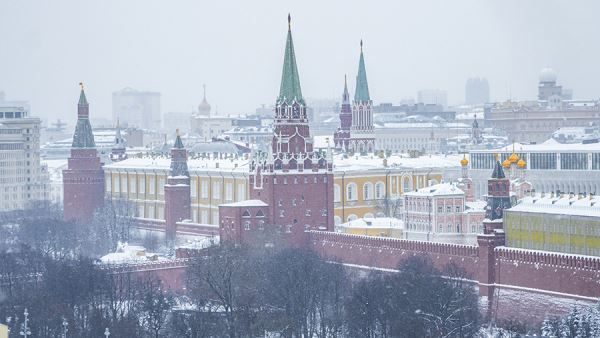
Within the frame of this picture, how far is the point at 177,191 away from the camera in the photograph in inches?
3533

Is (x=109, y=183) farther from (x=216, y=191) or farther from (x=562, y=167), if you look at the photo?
(x=562, y=167)

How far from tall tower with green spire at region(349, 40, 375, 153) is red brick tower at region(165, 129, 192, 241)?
42.4 feet

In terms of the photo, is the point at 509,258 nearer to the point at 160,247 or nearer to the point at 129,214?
the point at 160,247

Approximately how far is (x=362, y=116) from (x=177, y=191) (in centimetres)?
1473

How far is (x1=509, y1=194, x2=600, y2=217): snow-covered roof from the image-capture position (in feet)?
194

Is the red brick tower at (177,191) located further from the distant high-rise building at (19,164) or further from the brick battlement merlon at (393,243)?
the distant high-rise building at (19,164)

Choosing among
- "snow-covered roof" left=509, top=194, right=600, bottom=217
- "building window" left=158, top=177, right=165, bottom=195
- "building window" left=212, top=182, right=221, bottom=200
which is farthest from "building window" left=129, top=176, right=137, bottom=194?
"snow-covered roof" left=509, top=194, right=600, bottom=217

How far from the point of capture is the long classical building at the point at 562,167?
303 ft

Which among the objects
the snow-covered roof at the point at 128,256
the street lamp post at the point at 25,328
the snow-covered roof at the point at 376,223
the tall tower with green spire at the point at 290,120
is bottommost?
the street lamp post at the point at 25,328

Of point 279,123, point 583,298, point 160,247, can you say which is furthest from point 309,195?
point 583,298

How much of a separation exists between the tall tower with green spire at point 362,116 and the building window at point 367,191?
43.8 ft

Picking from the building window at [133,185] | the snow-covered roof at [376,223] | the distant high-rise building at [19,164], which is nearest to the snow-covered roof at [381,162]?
the snow-covered roof at [376,223]

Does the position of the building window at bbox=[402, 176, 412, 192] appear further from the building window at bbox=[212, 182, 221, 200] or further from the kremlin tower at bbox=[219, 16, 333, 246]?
the kremlin tower at bbox=[219, 16, 333, 246]

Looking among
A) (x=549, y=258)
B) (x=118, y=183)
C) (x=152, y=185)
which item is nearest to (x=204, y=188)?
(x=152, y=185)
